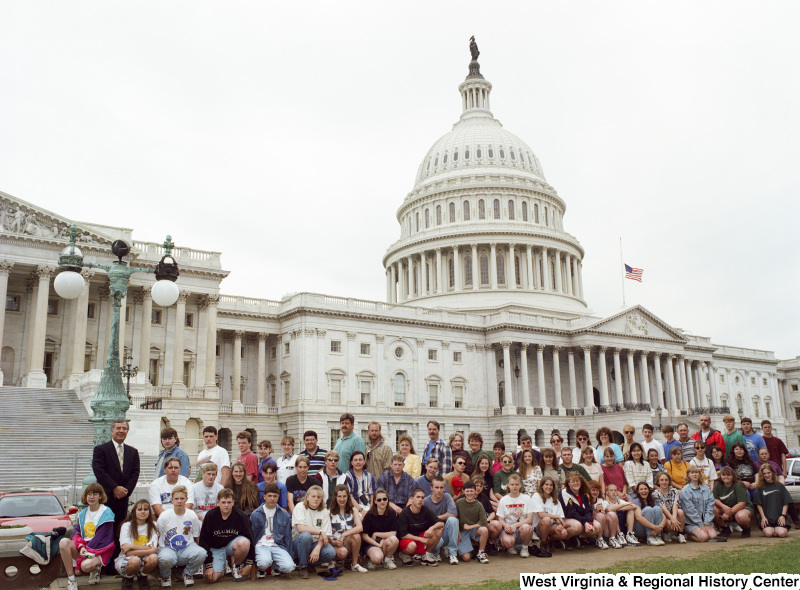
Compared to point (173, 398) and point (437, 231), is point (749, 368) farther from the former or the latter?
point (173, 398)

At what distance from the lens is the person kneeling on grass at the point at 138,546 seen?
11.4 m

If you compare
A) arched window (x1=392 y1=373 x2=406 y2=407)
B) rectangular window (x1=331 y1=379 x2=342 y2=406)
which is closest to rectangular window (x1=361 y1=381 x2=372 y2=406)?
rectangular window (x1=331 y1=379 x2=342 y2=406)

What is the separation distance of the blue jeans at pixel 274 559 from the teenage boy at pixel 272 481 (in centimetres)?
97

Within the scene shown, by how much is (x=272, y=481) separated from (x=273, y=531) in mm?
876

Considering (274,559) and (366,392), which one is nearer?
(274,559)

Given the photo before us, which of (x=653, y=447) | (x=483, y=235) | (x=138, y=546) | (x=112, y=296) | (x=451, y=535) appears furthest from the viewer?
(x=483, y=235)

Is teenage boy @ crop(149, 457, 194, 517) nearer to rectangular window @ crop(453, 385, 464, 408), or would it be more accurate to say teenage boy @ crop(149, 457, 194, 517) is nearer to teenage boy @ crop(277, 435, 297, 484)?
teenage boy @ crop(277, 435, 297, 484)

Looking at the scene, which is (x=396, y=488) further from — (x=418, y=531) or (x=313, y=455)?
(x=313, y=455)

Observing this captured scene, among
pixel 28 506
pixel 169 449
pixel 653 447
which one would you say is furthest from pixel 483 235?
pixel 169 449

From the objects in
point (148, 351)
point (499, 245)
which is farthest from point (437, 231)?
point (148, 351)

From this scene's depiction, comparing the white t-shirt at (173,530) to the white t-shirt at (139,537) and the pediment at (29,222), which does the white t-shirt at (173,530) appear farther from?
the pediment at (29,222)

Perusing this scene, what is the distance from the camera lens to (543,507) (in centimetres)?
1462

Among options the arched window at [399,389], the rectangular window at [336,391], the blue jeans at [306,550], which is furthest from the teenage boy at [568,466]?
the arched window at [399,389]

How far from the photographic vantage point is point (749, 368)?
96.8 m
